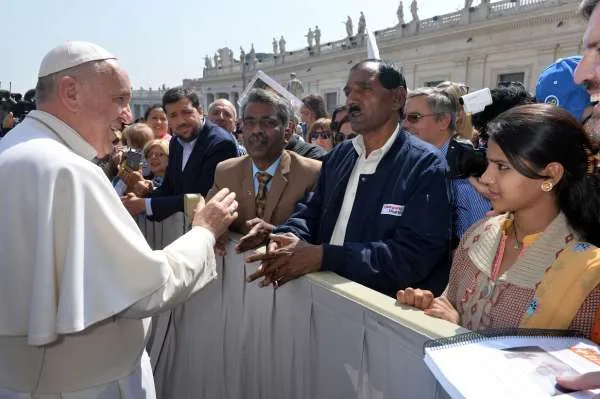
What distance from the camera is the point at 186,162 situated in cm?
Result: 389

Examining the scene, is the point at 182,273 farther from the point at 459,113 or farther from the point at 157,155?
the point at 157,155

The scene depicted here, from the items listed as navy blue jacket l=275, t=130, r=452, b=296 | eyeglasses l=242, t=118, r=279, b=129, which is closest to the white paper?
navy blue jacket l=275, t=130, r=452, b=296

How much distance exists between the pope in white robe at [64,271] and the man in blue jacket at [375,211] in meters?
0.63

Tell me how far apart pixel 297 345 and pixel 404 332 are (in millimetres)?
795

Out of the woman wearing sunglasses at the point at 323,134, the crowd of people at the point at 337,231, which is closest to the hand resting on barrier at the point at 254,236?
the crowd of people at the point at 337,231

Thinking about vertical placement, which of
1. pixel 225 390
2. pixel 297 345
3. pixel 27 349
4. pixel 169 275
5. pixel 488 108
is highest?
pixel 488 108

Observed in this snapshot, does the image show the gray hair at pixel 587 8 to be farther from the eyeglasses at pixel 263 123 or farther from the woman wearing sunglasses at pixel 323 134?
the woman wearing sunglasses at pixel 323 134

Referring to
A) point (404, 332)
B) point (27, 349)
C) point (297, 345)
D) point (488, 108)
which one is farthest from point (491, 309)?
point (488, 108)

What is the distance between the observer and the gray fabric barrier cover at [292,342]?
159cm

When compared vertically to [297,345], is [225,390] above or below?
below

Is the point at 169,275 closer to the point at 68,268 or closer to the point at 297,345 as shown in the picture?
the point at 68,268

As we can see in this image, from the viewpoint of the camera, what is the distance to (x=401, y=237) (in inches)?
85.3

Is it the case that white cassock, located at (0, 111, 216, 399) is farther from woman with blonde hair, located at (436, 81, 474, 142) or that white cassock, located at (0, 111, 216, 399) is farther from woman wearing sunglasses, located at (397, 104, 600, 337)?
woman with blonde hair, located at (436, 81, 474, 142)

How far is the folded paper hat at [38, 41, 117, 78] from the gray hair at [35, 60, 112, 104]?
1 cm
